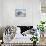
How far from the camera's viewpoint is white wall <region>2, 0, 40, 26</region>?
5.39 metres

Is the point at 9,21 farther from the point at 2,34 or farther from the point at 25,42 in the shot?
the point at 25,42

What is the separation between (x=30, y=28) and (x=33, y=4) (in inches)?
42.7

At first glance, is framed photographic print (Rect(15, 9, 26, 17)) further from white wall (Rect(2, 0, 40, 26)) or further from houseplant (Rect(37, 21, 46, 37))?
houseplant (Rect(37, 21, 46, 37))

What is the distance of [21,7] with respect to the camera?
214 inches

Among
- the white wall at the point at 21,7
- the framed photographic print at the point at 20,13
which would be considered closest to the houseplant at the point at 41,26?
the white wall at the point at 21,7

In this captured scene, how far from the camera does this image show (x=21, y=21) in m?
5.39

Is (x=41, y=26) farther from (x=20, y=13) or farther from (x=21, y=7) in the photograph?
(x=21, y=7)

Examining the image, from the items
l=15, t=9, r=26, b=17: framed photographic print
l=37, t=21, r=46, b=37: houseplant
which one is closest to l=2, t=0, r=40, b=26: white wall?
l=15, t=9, r=26, b=17: framed photographic print

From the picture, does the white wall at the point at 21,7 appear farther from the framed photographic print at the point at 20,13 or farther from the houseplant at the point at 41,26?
the houseplant at the point at 41,26

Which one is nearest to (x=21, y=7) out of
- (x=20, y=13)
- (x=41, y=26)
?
(x=20, y=13)

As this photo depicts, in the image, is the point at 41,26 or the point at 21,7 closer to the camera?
the point at 41,26

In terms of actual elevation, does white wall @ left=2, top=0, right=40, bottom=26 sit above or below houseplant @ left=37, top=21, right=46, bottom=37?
above

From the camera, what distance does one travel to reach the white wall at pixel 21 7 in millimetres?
5391

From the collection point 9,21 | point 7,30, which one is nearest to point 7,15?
point 9,21
